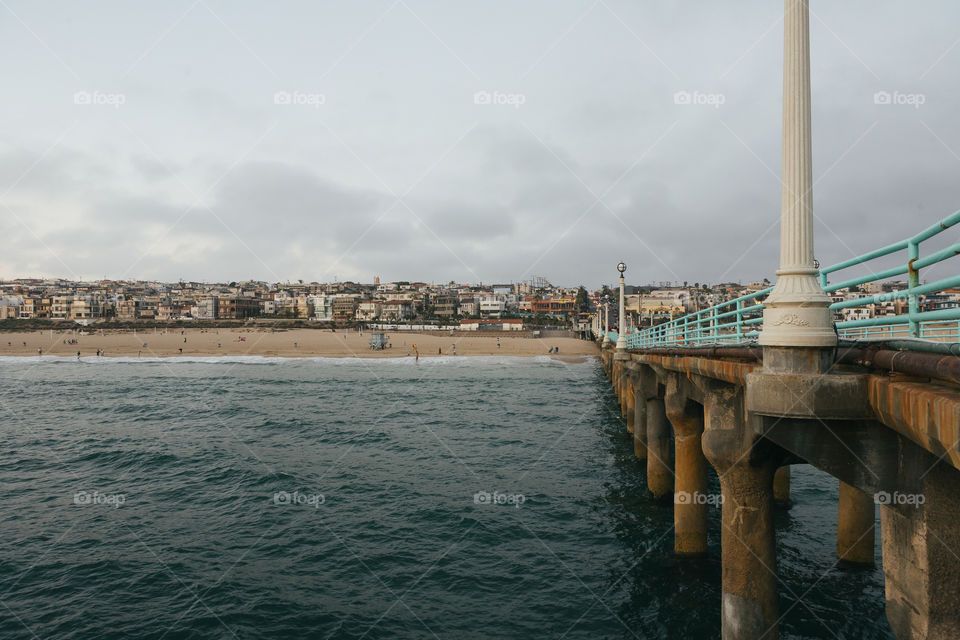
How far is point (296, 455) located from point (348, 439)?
3434mm

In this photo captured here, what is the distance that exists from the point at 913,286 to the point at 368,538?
42.5 ft

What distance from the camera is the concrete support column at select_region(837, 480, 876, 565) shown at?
11.0m

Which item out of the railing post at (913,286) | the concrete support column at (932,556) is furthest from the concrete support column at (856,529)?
the railing post at (913,286)

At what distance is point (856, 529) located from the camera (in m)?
11.3

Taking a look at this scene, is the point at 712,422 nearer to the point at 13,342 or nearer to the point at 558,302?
the point at 13,342

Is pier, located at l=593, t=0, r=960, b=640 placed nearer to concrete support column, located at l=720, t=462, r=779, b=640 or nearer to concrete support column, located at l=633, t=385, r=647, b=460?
concrete support column, located at l=720, t=462, r=779, b=640

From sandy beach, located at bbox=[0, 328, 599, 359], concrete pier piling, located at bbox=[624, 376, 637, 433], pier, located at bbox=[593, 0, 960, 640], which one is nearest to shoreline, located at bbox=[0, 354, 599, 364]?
sandy beach, located at bbox=[0, 328, 599, 359]

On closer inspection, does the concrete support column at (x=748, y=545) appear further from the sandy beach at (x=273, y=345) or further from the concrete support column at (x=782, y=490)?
the sandy beach at (x=273, y=345)

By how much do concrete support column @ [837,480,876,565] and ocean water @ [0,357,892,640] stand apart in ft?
1.13

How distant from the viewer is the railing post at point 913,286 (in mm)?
4312

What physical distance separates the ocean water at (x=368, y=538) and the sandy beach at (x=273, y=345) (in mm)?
50503

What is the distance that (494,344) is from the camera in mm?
91188

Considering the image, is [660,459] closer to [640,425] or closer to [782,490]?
[782,490]

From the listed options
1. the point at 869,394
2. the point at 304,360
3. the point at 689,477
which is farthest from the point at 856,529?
the point at 304,360
